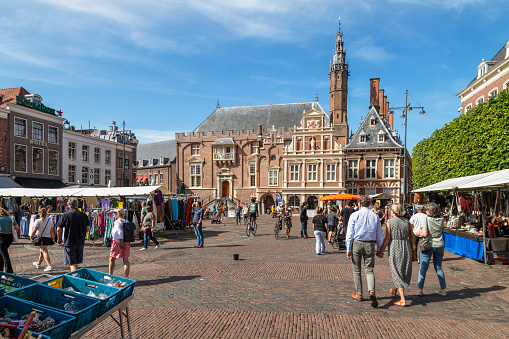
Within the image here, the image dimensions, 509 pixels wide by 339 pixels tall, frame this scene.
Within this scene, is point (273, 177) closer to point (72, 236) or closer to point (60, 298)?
point (72, 236)

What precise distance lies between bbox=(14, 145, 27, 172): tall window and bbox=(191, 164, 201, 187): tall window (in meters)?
24.9

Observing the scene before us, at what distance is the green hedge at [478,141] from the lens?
20134 mm

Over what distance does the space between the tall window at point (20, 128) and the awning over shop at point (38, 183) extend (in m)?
3.73

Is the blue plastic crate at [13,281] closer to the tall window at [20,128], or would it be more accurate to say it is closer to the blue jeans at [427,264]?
the blue jeans at [427,264]

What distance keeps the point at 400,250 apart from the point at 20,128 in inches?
1271

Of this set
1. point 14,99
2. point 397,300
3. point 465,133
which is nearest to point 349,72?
point 465,133

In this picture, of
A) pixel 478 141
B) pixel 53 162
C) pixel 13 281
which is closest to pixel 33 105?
pixel 53 162

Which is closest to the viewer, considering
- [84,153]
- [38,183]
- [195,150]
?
[38,183]

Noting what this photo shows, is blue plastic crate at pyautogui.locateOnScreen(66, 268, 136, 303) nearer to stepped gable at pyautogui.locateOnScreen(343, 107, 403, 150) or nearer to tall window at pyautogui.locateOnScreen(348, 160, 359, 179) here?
stepped gable at pyautogui.locateOnScreen(343, 107, 403, 150)

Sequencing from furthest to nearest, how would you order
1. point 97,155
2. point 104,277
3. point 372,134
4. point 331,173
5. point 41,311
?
point 372,134 → point 331,173 → point 97,155 → point 104,277 → point 41,311

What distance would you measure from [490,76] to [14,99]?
3982 centimetres

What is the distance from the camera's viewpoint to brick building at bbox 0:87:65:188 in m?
28.5

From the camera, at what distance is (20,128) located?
29.5 m

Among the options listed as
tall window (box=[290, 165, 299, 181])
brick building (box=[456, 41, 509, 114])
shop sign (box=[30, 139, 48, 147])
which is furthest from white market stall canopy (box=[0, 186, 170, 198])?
tall window (box=[290, 165, 299, 181])
